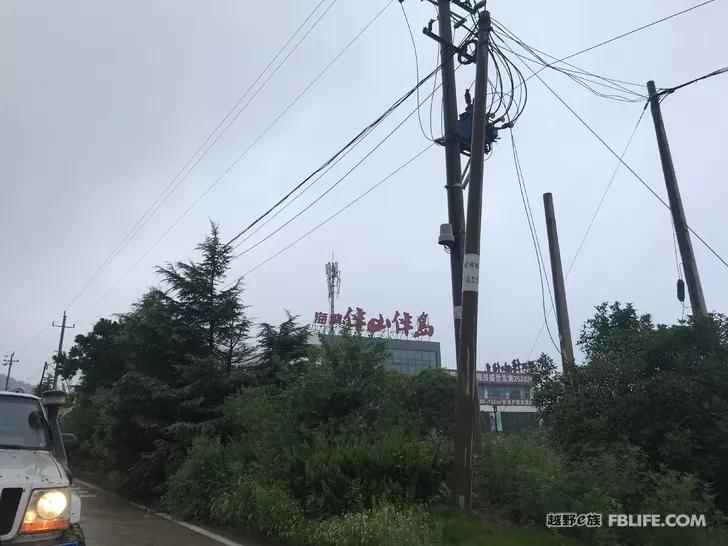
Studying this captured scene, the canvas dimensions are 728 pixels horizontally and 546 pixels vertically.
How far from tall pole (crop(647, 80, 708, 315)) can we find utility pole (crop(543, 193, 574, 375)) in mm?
3534

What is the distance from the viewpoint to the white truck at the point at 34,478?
13.9ft

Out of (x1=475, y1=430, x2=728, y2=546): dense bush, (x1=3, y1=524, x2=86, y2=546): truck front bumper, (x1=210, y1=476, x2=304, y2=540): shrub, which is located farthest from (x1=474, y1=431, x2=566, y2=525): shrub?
(x1=3, y1=524, x2=86, y2=546): truck front bumper

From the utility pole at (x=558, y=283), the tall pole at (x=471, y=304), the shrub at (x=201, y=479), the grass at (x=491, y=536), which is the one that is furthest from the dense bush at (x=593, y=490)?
the utility pole at (x=558, y=283)

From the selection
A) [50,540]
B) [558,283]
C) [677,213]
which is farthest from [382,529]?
[558,283]

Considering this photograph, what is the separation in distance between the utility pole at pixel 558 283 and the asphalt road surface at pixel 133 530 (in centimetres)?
1000

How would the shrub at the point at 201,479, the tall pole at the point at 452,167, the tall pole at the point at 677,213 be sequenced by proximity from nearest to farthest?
the tall pole at the point at 452,167 < the shrub at the point at 201,479 < the tall pole at the point at 677,213

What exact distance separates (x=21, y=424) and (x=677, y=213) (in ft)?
45.3

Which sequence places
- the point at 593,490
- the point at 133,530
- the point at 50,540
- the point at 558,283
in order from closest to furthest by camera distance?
the point at 50,540 < the point at 593,490 < the point at 133,530 < the point at 558,283

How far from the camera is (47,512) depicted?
439cm

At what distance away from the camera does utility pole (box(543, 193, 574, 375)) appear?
16.4 meters

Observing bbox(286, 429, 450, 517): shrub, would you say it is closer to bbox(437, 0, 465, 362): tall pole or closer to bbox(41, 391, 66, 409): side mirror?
bbox(437, 0, 465, 362): tall pole

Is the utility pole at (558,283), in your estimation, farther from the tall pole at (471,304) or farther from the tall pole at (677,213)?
the tall pole at (471,304)

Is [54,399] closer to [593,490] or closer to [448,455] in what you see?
[448,455]

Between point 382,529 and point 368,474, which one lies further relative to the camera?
point 368,474
